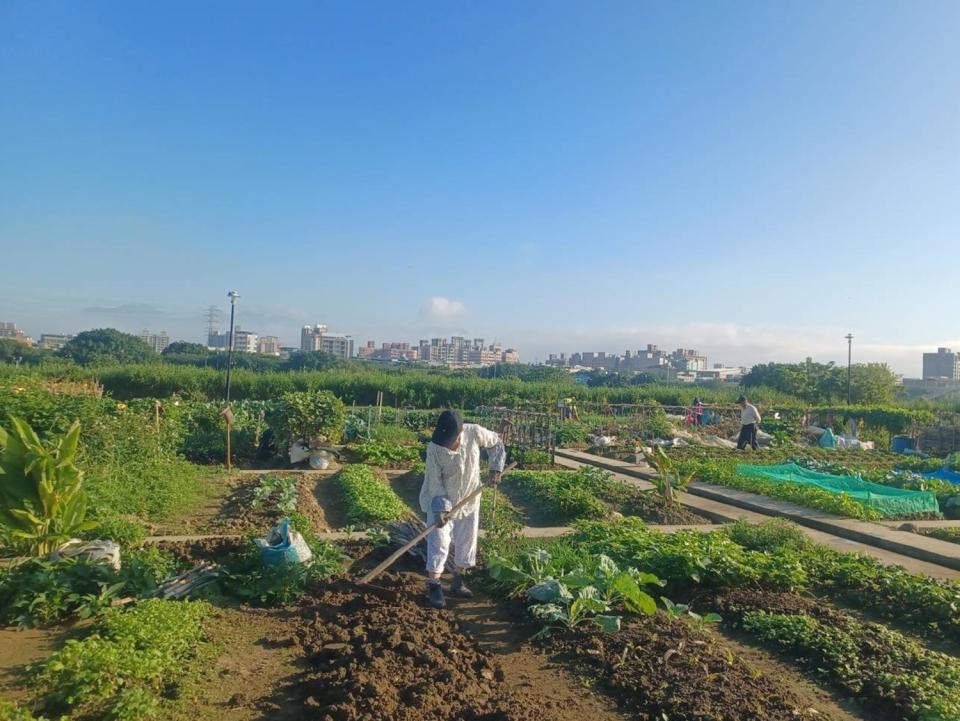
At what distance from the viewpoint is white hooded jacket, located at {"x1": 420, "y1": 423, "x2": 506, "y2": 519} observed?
5.84 metres

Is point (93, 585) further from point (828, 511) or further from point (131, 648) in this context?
point (828, 511)

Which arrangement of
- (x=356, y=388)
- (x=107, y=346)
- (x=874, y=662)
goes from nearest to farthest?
(x=874, y=662) < (x=356, y=388) < (x=107, y=346)

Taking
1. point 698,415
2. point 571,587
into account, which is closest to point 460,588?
point 571,587

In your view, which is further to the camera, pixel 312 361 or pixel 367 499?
pixel 312 361

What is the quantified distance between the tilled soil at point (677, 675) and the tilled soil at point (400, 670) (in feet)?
1.44

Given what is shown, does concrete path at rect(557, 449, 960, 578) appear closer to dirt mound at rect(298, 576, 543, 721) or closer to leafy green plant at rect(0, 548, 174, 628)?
dirt mound at rect(298, 576, 543, 721)

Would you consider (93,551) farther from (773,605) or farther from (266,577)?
(773,605)

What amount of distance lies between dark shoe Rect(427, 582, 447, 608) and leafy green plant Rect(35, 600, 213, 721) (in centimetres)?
174

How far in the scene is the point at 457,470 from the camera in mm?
5852

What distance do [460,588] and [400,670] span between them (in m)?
1.75

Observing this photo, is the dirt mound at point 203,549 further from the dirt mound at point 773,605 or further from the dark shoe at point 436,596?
the dirt mound at point 773,605

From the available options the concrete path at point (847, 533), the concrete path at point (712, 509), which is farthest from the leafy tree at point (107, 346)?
the concrete path at point (847, 533)

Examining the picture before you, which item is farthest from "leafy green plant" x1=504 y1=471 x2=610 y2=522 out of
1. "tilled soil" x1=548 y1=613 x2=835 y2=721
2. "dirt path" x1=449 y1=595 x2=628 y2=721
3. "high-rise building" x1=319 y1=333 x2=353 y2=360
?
"high-rise building" x1=319 y1=333 x2=353 y2=360

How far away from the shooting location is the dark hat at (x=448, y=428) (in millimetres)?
5699
